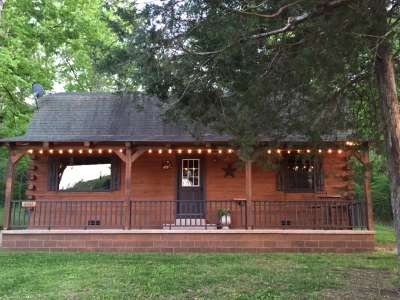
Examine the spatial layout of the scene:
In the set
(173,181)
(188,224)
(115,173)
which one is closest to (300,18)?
(188,224)

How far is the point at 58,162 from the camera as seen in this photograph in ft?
38.0

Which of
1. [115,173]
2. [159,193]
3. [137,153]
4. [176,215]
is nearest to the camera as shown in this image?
[137,153]

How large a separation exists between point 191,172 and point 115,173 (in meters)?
2.29

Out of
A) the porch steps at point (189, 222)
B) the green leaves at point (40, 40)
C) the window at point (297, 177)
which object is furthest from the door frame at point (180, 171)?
the green leaves at point (40, 40)

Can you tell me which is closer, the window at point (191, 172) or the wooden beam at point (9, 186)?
the wooden beam at point (9, 186)

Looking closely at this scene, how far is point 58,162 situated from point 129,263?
4914 millimetres

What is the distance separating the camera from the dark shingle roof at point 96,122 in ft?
34.2

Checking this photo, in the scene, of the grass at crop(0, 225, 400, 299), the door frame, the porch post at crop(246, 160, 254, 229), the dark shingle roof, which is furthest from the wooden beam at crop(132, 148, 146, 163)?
the porch post at crop(246, 160, 254, 229)

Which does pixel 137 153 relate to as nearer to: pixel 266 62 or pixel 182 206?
pixel 182 206

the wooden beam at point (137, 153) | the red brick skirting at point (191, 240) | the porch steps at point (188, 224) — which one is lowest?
the red brick skirting at point (191, 240)

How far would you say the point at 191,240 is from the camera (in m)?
9.68

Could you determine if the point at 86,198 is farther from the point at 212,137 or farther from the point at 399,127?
the point at 399,127

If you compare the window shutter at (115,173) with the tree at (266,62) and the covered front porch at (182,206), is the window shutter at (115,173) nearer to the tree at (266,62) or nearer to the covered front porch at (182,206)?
the covered front porch at (182,206)

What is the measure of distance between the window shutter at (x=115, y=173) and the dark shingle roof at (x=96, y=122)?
0.86 meters
